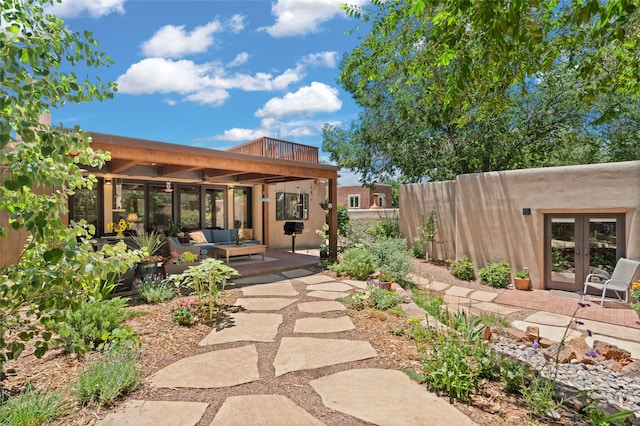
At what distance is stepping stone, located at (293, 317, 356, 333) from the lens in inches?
163

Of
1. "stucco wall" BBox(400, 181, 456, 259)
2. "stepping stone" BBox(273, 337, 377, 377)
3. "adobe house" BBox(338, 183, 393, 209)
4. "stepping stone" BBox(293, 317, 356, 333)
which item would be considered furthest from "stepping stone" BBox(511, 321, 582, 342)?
"adobe house" BBox(338, 183, 393, 209)

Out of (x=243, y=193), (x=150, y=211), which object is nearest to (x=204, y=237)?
(x=150, y=211)

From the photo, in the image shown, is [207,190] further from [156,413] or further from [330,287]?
[156,413]

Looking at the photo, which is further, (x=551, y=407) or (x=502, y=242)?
(x=502, y=242)

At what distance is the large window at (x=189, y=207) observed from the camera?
36.0 ft

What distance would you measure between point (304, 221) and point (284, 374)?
1102 cm

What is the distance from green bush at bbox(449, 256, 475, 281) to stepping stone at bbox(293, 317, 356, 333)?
6058 mm

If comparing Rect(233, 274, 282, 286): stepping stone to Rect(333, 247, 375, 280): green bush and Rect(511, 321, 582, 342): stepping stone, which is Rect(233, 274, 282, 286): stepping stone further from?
Rect(511, 321, 582, 342): stepping stone

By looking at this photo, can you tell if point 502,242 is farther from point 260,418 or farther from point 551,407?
point 260,418

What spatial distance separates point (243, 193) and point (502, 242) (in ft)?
29.0

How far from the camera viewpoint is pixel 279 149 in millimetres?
12945

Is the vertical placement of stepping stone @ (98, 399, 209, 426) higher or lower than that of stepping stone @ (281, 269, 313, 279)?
higher

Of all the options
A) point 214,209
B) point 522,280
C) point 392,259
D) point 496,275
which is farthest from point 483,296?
point 214,209

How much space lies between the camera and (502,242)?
9.11 m
